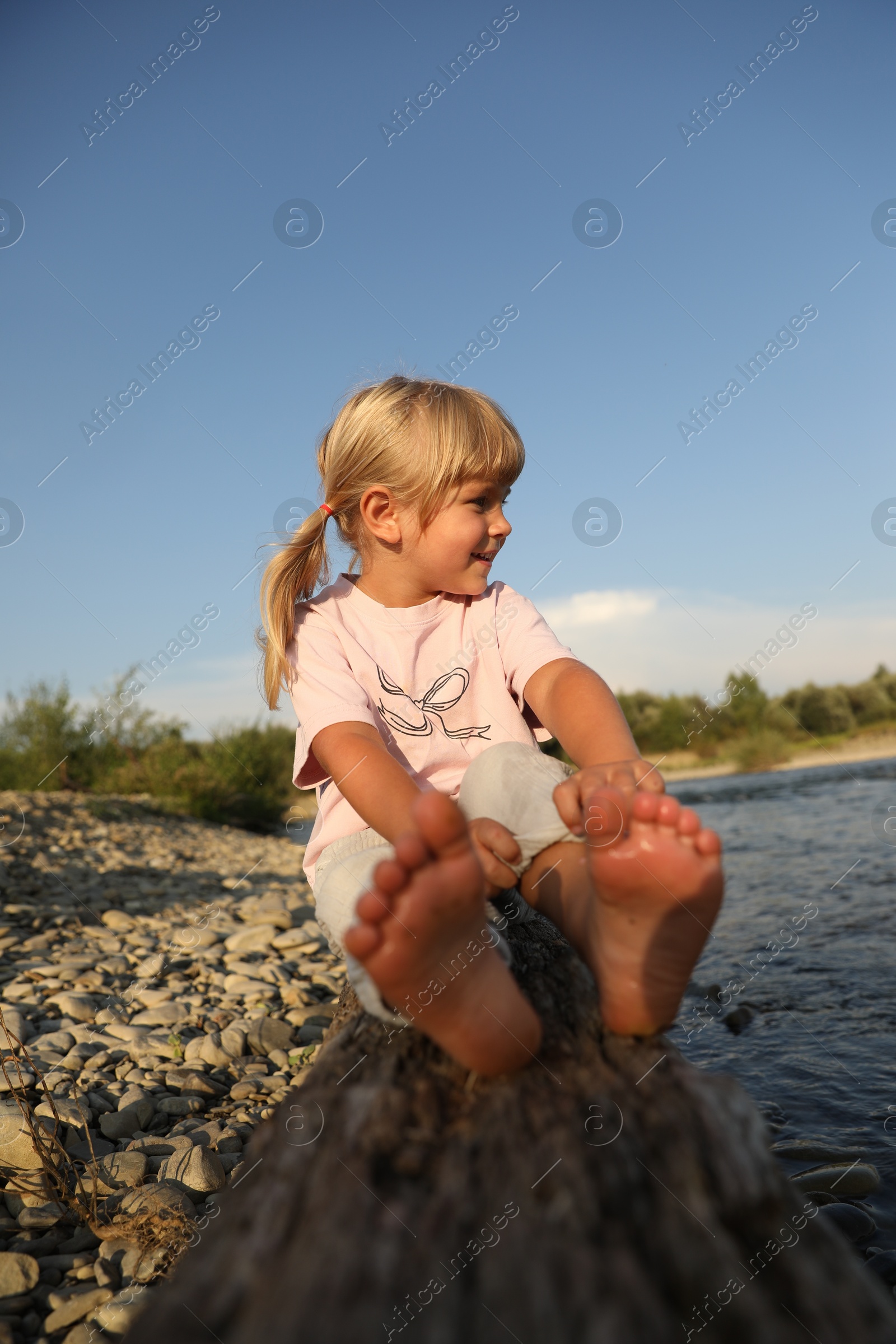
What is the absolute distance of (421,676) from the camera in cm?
240

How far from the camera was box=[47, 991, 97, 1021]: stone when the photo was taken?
3.16m

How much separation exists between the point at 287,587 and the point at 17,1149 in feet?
5.48

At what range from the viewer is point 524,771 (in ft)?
5.90

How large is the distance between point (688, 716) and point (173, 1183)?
73.2 ft

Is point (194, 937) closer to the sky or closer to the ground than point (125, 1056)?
closer to the sky

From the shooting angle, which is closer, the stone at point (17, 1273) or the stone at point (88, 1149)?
the stone at point (17, 1273)

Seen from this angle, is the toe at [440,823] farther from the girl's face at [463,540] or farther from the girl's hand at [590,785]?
the girl's face at [463,540]

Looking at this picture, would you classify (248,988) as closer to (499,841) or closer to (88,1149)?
(88,1149)

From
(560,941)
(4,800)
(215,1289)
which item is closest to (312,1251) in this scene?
(215,1289)

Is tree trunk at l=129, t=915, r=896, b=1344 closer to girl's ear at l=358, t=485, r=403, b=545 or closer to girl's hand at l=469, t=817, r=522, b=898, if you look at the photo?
girl's hand at l=469, t=817, r=522, b=898

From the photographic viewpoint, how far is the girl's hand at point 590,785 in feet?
4.91

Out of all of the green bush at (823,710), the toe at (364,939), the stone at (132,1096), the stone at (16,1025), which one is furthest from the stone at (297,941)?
the green bush at (823,710)

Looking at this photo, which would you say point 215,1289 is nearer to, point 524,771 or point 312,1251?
point 312,1251

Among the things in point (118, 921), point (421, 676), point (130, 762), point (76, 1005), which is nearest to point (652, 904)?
point (421, 676)
